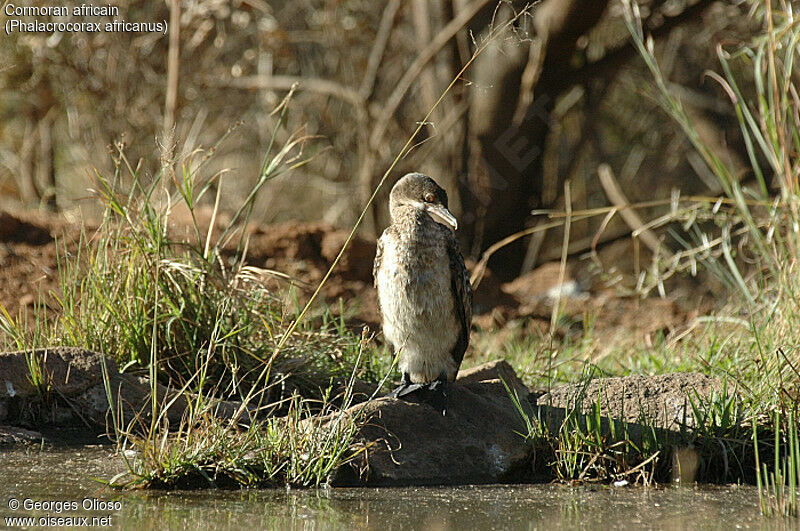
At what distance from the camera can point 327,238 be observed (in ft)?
22.8

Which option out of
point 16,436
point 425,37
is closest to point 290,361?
point 16,436

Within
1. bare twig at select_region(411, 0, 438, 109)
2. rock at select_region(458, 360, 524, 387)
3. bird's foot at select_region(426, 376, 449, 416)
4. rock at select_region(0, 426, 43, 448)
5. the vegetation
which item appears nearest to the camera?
the vegetation

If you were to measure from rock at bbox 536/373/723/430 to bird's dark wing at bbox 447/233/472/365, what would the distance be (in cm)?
45

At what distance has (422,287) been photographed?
441cm

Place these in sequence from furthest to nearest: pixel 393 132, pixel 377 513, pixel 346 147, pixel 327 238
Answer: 1. pixel 346 147
2. pixel 393 132
3. pixel 327 238
4. pixel 377 513

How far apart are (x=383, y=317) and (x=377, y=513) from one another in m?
1.42

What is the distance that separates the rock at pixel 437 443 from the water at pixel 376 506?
0.38 feet

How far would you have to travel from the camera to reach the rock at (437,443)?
3.85 meters

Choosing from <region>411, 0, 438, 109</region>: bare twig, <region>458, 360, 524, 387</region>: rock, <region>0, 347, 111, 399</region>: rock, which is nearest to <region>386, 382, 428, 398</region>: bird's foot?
<region>458, 360, 524, 387</region>: rock

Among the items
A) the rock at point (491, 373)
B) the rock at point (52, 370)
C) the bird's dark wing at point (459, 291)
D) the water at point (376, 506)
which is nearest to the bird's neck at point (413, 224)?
the bird's dark wing at point (459, 291)

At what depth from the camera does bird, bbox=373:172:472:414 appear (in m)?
4.42

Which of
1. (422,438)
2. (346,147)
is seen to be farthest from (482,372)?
(346,147)

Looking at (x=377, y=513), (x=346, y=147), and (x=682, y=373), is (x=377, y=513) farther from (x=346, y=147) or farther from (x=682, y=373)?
(x=346, y=147)

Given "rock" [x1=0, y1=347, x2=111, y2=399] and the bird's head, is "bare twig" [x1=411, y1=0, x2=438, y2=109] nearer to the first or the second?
the bird's head
